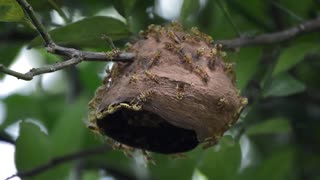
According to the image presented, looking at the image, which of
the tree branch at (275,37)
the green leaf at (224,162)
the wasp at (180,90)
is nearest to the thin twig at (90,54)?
the wasp at (180,90)

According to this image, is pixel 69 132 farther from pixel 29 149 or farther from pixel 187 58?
pixel 187 58

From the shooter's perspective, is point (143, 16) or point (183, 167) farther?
point (183, 167)

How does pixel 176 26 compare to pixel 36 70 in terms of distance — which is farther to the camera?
pixel 176 26

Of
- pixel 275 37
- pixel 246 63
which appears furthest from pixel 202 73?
pixel 246 63

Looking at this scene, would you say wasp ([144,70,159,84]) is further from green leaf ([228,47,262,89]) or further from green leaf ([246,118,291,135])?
green leaf ([246,118,291,135])

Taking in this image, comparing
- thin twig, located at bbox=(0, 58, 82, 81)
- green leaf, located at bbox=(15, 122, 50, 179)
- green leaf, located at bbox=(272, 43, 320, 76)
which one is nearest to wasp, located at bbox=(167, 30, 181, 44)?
thin twig, located at bbox=(0, 58, 82, 81)

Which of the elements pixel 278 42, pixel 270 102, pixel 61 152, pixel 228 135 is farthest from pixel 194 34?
pixel 270 102

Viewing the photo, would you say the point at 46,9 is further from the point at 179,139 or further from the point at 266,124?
the point at 266,124
